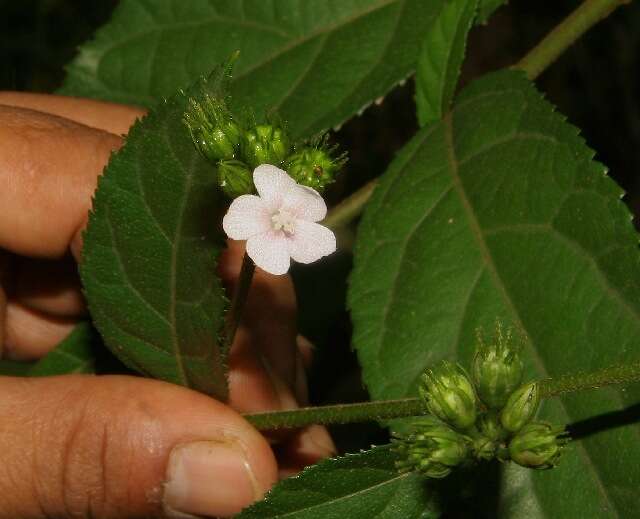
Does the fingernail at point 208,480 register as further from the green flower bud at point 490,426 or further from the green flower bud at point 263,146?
the green flower bud at point 263,146

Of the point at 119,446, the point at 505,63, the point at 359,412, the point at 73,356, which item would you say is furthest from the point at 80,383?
the point at 505,63

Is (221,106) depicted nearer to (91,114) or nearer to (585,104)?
(91,114)

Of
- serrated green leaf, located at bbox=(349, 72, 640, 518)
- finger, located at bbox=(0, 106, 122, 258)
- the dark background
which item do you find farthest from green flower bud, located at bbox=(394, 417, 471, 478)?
the dark background

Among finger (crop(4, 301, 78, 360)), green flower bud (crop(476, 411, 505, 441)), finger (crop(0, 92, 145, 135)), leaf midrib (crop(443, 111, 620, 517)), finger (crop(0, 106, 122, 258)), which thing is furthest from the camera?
finger (crop(4, 301, 78, 360))

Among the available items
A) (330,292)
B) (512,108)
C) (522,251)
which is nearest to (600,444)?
(522,251)

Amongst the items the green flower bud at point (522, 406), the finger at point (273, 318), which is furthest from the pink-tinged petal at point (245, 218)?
the finger at point (273, 318)

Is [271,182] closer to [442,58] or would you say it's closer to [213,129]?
[213,129]

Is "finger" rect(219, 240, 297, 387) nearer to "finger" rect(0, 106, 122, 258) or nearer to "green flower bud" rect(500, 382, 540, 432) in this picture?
"finger" rect(0, 106, 122, 258)
